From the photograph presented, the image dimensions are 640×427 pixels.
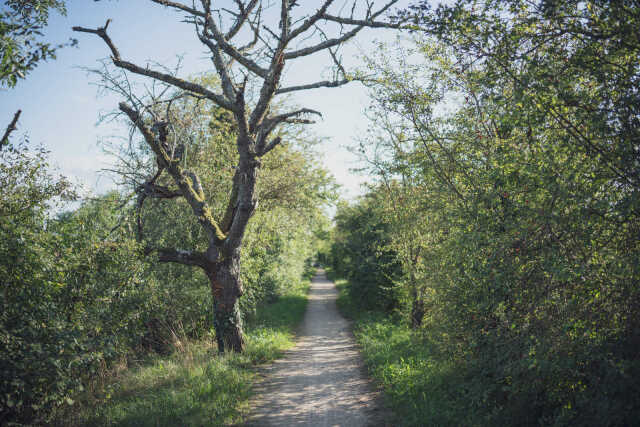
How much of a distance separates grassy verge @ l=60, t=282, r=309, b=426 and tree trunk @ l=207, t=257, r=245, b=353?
0.57 m

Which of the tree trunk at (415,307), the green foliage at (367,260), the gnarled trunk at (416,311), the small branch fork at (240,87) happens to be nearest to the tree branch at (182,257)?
the small branch fork at (240,87)

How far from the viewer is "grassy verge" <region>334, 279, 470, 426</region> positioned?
5891mm

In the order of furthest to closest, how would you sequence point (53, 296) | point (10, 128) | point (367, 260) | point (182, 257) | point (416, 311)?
point (367, 260) < point (416, 311) < point (182, 257) < point (10, 128) < point (53, 296)

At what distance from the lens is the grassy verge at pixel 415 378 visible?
589cm

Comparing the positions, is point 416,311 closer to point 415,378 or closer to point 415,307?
point 415,307

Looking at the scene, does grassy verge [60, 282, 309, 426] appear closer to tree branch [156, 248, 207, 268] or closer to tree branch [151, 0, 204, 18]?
tree branch [156, 248, 207, 268]

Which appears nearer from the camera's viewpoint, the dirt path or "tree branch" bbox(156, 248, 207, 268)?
the dirt path

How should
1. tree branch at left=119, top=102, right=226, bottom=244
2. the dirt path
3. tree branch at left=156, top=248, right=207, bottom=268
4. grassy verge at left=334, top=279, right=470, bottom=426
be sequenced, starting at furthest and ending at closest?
tree branch at left=156, top=248, right=207, bottom=268
tree branch at left=119, top=102, right=226, bottom=244
the dirt path
grassy verge at left=334, top=279, right=470, bottom=426

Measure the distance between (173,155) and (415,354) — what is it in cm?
829

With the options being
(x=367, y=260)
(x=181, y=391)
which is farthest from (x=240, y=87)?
(x=367, y=260)

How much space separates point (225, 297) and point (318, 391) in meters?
3.58

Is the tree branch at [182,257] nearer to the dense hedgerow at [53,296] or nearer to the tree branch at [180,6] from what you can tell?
the dense hedgerow at [53,296]

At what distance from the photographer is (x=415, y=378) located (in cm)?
759

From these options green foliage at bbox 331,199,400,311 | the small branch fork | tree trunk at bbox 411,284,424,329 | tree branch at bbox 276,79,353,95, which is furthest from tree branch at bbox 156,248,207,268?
green foliage at bbox 331,199,400,311
